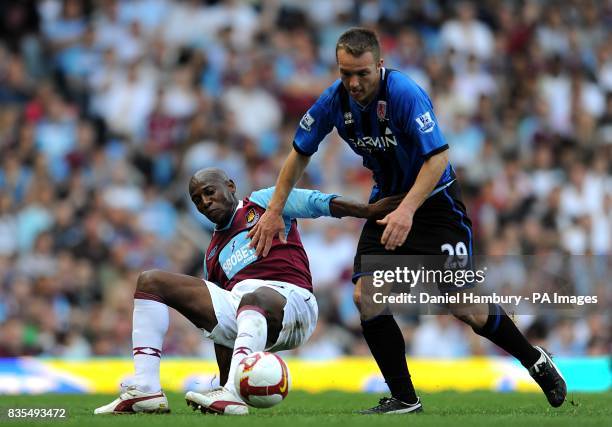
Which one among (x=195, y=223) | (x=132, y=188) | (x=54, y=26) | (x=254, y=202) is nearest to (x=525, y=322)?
(x=195, y=223)

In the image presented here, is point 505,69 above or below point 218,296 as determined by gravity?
above

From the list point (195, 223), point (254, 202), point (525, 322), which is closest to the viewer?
point (254, 202)

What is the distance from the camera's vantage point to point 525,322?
14539 millimetres

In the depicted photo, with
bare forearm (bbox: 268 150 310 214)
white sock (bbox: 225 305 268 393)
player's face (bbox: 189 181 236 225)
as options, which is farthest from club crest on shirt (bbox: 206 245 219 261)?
white sock (bbox: 225 305 268 393)

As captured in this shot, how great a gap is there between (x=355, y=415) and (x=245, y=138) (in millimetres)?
9590

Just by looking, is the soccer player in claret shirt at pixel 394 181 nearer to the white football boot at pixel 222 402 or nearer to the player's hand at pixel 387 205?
the player's hand at pixel 387 205

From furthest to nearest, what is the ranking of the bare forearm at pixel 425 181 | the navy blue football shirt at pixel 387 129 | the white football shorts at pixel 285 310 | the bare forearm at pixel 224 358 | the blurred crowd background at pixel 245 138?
the blurred crowd background at pixel 245 138
the bare forearm at pixel 224 358
the white football shorts at pixel 285 310
the navy blue football shirt at pixel 387 129
the bare forearm at pixel 425 181

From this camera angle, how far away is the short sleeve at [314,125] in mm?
8109

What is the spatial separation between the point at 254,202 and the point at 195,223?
776 centimetres

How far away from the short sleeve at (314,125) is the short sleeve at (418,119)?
567mm

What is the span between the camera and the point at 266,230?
319 inches

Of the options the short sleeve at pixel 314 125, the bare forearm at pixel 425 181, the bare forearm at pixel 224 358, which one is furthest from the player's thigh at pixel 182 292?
the bare forearm at pixel 425 181

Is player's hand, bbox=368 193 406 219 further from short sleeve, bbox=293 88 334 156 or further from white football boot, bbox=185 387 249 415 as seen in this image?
white football boot, bbox=185 387 249 415

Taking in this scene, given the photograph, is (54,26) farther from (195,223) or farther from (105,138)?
(195,223)
